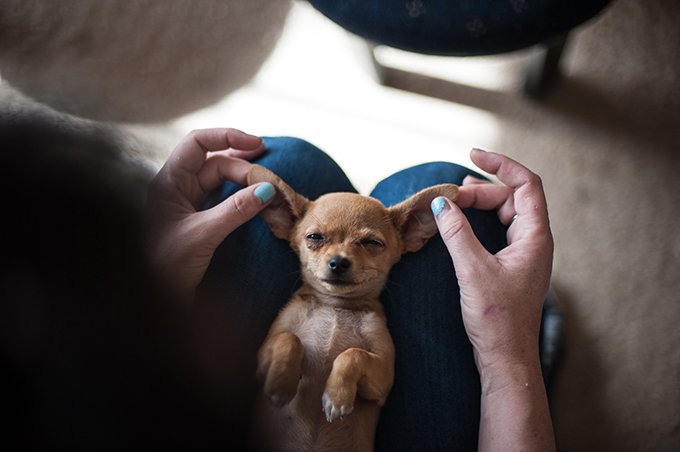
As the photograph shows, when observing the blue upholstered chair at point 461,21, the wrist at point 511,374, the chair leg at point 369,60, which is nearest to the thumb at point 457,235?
the wrist at point 511,374

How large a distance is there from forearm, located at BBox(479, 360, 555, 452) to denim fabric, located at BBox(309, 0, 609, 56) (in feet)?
2.83

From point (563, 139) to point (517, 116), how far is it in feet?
0.67

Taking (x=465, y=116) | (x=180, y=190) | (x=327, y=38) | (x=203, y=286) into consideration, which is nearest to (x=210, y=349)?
(x=203, y=286)

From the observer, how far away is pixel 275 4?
2463 mm

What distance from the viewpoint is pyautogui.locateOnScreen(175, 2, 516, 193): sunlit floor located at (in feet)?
7.23

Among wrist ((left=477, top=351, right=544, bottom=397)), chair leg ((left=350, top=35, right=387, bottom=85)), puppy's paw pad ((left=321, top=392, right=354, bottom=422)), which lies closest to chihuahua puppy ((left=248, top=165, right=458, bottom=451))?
puppy's paw pad ((left=321, top=392, right=354, bottom=422))

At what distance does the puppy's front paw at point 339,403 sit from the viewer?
109 centimetres

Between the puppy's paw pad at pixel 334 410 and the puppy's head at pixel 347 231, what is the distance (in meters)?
0.28

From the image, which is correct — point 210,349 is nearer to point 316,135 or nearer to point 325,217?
point 325,217

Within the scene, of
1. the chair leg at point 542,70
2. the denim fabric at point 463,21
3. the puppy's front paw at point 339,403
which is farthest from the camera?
the chair leg at point 542,70

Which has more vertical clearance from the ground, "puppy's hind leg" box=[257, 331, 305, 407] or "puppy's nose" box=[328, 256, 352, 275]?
"puppy's nose" box=[328, 256, 352, 275]

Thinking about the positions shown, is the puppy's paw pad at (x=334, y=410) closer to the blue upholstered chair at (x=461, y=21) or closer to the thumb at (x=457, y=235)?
the thumb at (x=457, y=235)

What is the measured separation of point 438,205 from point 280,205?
15.4 inches

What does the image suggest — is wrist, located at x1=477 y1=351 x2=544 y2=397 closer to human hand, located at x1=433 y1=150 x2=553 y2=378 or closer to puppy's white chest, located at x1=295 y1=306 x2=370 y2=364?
human hand, located at x1=433 y1=150 x2=553 y2=378
